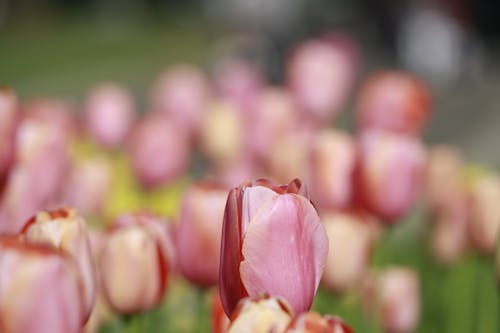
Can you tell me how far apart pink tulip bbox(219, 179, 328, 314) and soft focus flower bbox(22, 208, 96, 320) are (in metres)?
0.06

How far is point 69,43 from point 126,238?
1120 centimetres

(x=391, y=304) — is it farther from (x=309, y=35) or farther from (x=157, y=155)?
(x=309, y=35)

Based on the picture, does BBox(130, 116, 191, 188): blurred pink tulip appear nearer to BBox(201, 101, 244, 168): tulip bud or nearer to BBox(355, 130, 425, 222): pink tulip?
BBox(201, 101, 244, 168): tulip bud

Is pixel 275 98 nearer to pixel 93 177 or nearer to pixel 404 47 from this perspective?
pixel 93 177

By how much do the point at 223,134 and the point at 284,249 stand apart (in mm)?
853

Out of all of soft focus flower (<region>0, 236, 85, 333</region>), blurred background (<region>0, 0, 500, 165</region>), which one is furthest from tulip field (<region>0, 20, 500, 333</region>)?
blurred background (<region>0, 0, 500, 165</region>)

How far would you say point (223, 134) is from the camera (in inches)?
51.6

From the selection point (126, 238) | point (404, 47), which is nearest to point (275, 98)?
point (126, 238)

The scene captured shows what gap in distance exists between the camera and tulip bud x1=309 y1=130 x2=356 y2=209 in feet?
2.83

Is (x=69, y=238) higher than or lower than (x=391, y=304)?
higher

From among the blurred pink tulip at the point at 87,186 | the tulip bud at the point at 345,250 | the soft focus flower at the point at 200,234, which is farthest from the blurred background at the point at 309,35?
the soft focus flower at the point at 200,234

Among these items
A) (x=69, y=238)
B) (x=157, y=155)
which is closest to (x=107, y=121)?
(x=157, y=155)

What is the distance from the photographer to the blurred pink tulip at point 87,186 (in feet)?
3.32

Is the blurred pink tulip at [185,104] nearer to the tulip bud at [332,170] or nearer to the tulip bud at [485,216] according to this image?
the tulip bud at [332,170]
